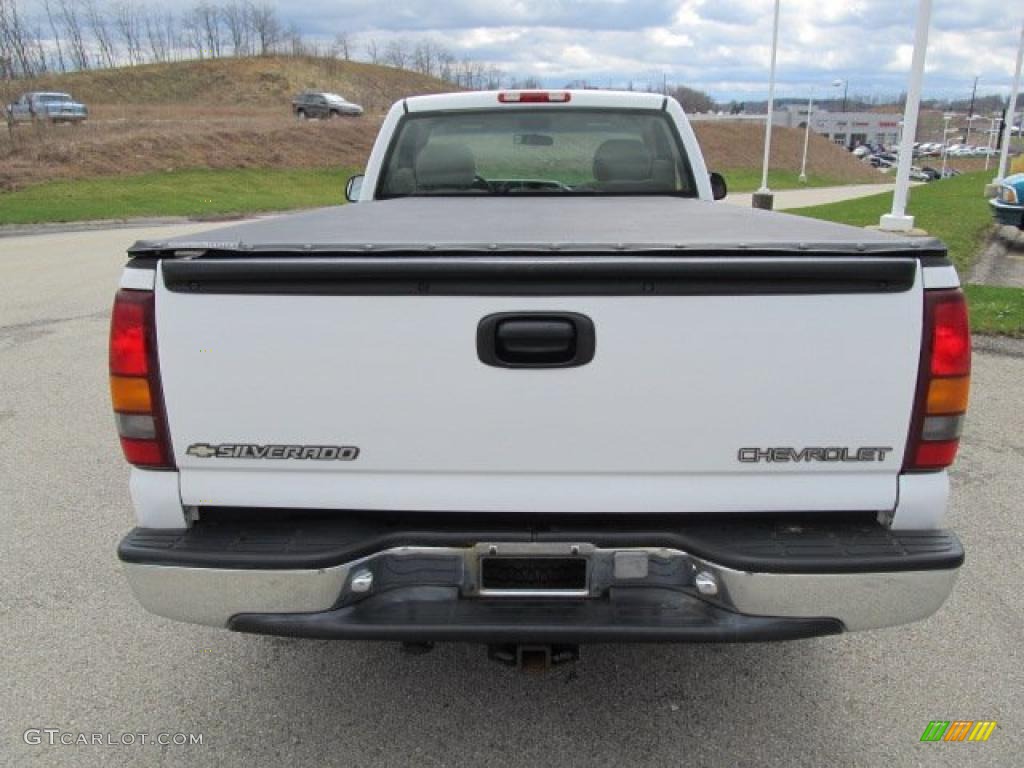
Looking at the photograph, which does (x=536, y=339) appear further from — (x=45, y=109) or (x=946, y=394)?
(x=45, y=109)

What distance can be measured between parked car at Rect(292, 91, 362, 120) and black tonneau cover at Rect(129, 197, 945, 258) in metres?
51.0

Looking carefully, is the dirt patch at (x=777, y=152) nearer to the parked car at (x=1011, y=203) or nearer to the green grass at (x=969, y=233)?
the green grass at (x=969, y=233)

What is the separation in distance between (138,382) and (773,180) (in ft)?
162

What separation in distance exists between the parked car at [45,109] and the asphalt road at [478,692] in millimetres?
30128

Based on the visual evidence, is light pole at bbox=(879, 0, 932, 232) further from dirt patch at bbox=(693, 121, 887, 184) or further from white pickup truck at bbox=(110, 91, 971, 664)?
dirt patch at bbox=(693, 121, 887, 184)

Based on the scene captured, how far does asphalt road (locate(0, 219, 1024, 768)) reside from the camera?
2.46 m

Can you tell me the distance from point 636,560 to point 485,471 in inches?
18.1

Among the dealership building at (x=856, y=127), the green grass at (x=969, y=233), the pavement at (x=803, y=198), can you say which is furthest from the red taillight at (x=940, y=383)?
the dealership building at (x=856, y=127)

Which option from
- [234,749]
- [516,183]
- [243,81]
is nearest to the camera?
[234,749]

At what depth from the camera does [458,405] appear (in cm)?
206

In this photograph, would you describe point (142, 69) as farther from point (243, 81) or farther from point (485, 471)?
point (485, 471)

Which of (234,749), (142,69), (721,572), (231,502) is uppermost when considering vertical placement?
(142,69)

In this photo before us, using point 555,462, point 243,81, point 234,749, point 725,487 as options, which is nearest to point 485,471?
point 555,462

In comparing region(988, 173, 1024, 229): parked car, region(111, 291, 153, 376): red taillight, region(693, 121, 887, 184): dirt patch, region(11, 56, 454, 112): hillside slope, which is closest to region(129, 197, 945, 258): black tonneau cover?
region(111, 291, 153, 376): red taillight
